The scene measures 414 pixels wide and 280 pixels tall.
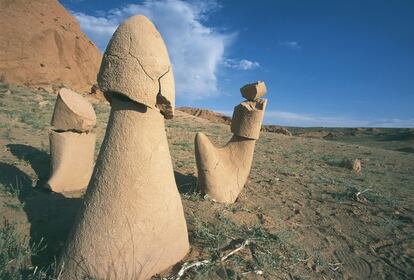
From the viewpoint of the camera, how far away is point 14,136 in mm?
6086

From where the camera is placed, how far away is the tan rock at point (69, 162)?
13.6 feet

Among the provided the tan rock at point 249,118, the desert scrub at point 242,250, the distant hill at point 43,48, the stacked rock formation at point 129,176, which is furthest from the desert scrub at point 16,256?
the distant hill at point 43,48

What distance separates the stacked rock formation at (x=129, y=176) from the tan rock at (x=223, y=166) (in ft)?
4.85

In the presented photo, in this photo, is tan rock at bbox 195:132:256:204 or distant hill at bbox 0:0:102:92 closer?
tan rock at bbox 195:132:256:204

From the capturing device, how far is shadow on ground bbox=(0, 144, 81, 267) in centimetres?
274

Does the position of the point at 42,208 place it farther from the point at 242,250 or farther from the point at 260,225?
the point at 260,225

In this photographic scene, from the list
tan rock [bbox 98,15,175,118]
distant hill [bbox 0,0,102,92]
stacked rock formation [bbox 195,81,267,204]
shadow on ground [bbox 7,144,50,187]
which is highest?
distant hill [bbox 0,0,102,92]

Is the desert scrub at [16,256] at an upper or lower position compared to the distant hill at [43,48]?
lower

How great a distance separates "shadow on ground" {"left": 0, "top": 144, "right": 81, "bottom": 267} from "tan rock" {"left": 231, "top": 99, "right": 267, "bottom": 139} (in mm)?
2193

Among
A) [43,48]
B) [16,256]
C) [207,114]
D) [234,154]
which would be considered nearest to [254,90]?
[234,154]

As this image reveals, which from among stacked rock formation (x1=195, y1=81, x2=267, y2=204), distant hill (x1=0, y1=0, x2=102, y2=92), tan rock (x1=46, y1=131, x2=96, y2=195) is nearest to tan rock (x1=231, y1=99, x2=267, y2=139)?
stacked rock formation (x1=195, y1=81, x2=267, y2=204)

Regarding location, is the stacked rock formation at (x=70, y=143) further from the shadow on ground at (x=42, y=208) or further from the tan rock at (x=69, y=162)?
the shadow on ground at (x=42, y=208)

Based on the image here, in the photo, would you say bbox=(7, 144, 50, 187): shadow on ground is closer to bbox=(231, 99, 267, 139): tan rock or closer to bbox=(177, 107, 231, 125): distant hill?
bbox=(231, 99, 267, 139): tan rock

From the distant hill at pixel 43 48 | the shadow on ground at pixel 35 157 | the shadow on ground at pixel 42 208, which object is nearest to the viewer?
the shadow on ground at pixel 42 208
